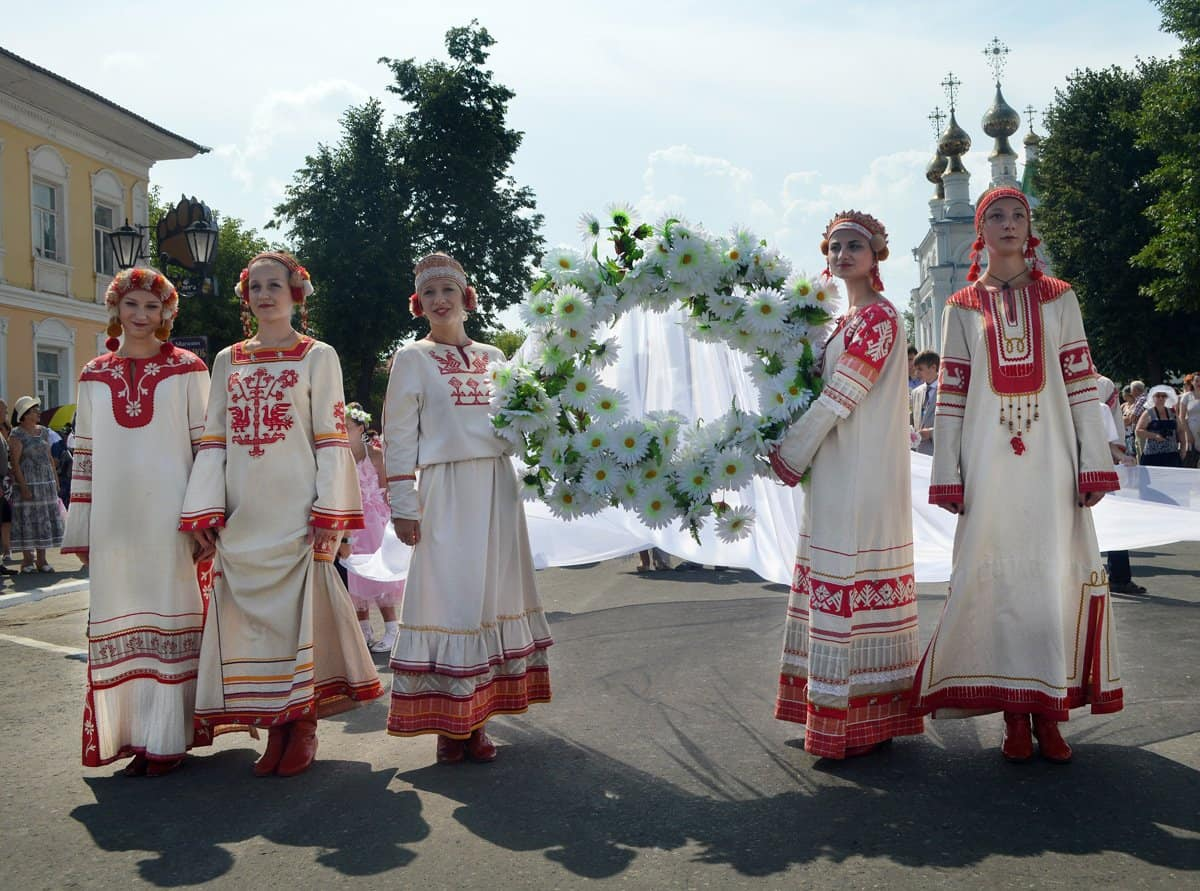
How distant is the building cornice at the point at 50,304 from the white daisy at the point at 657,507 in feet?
83.4

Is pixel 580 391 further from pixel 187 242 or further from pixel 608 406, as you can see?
pixel 187 242

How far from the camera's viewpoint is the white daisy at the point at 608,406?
209 inches

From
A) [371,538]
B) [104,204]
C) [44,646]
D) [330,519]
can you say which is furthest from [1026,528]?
[104,204]

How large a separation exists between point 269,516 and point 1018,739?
334 centimetres

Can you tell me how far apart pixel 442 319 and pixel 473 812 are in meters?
2.25

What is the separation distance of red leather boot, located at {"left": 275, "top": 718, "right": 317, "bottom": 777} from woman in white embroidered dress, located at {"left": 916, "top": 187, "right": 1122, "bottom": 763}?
2662 millimetres

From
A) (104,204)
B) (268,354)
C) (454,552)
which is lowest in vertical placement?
(454,552)

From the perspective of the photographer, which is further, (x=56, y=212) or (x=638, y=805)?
(x=56, y=212)

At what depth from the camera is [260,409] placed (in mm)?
5418

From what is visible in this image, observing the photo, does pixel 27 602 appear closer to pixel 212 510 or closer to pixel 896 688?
pixel 212 510

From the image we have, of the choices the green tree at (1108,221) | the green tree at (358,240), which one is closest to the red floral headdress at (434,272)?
the green tree at (358,240)

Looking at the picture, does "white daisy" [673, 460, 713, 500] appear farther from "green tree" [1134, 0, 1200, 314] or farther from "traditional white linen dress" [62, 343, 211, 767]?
"green tree" [1134, 0, 1200, 314]

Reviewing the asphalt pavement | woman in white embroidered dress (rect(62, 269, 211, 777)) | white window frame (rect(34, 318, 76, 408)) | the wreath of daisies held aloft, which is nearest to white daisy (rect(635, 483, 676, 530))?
the wreath of daisies held aloft

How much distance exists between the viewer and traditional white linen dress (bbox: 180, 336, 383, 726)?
5328mm
